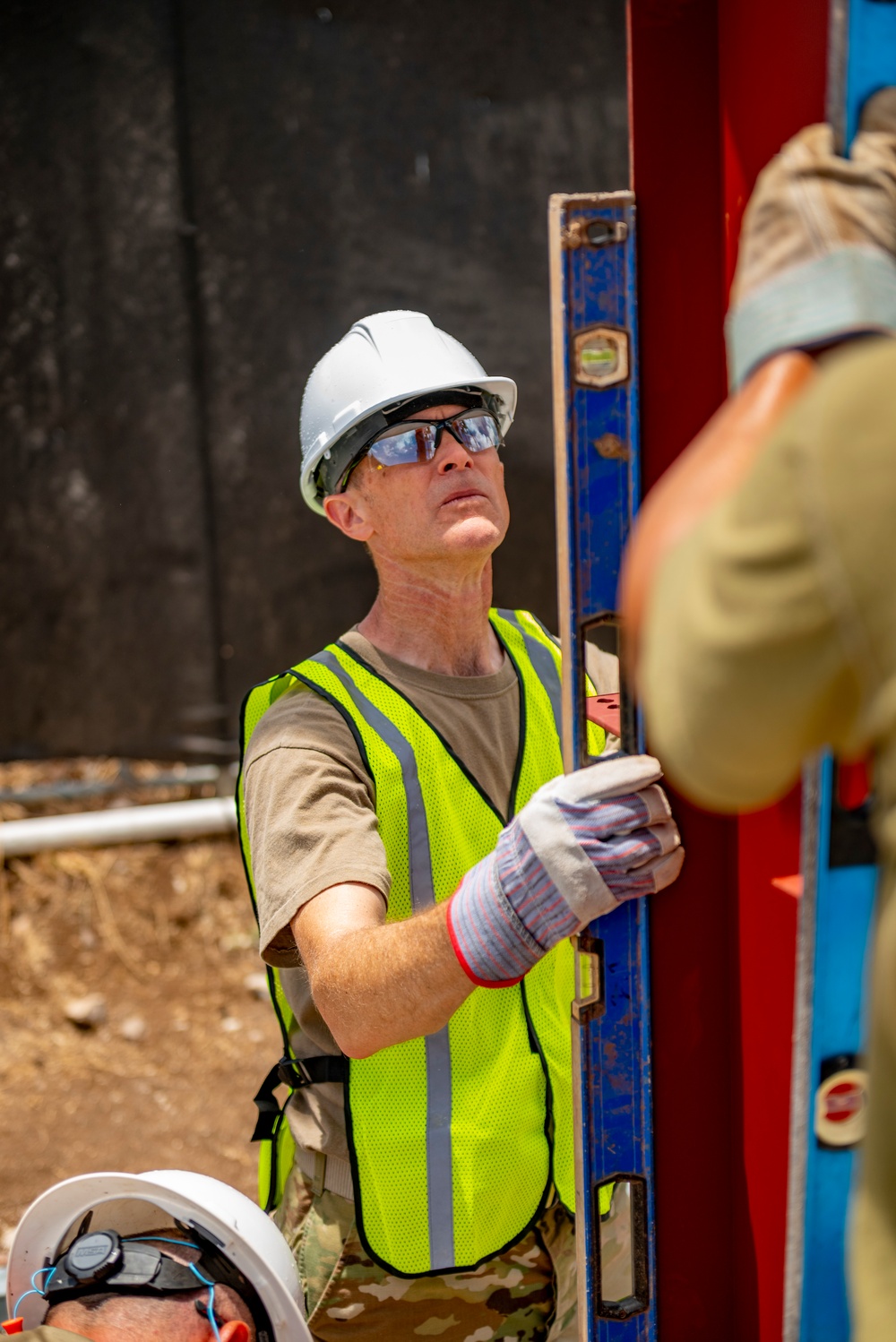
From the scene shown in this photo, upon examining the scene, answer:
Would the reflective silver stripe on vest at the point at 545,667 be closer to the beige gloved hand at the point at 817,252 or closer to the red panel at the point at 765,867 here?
the red panel at the point at 765,867

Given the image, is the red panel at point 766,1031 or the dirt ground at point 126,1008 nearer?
the red panel at point 766,1031

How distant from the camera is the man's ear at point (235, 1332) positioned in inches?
64.5

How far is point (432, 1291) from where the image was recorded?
6.30ft

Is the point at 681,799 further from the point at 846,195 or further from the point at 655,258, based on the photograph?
the point at 846,195

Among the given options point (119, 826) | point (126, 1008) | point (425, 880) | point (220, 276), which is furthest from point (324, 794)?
point (220, 276)

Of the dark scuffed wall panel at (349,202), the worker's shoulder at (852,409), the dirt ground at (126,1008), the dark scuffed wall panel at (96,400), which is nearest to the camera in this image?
the worker's shoulder at (852,409)

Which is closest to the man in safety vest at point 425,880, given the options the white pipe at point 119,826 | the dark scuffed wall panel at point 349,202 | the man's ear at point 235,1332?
the man's ear at point 235,1332

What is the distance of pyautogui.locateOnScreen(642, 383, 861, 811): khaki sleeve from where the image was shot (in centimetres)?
78

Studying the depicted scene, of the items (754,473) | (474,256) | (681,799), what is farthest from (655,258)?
(474,256)

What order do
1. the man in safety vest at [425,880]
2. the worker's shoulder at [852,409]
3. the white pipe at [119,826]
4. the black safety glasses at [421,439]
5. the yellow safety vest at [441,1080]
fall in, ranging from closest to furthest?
1. the worker's shoulder at [852,409]
2. the man in safety vest at [425,880]
3. the yellow safety vest at [441,1080]
4. the black safety glasses at [421,439]
5. the white pipe at [119,826]

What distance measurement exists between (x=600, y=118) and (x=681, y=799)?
3.95 m

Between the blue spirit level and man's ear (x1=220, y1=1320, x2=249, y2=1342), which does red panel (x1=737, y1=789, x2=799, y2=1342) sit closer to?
the blue spirit level

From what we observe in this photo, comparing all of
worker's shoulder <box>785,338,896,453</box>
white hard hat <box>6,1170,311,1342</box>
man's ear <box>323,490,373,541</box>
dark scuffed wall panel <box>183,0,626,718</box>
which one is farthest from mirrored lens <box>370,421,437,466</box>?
dark scuffed wall panel <box>183,0,626,718</box>

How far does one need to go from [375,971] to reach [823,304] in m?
0.97
